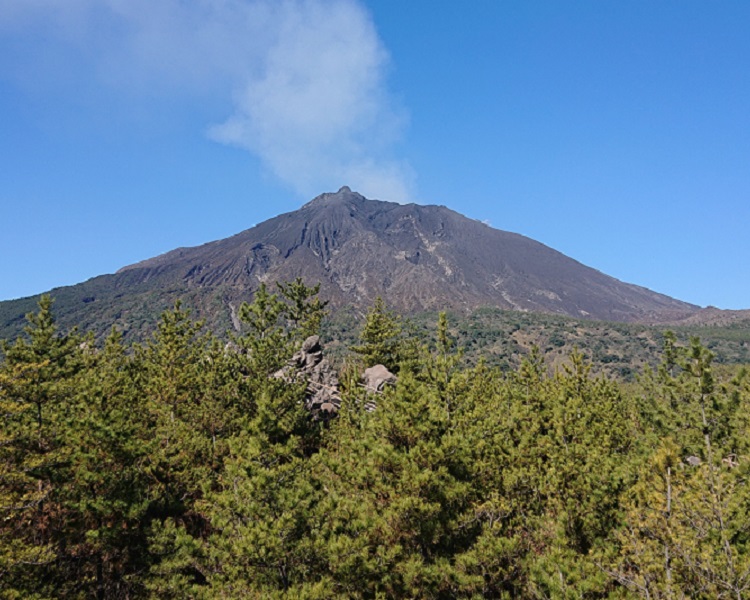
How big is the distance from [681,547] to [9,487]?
19612mm

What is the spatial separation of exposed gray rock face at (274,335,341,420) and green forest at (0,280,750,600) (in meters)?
10.6

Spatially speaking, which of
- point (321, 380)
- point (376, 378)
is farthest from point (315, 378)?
point (376, 378)

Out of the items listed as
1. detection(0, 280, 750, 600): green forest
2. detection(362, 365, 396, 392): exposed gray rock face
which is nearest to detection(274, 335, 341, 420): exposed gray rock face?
detection(362, 365, 396, 392): exposed gray rock face

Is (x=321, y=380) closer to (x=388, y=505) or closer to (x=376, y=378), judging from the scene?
(x=376, y=378)

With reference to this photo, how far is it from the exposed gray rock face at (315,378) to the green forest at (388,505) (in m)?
10.6

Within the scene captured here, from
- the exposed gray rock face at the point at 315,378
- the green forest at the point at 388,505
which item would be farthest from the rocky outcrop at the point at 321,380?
the green forest at the point at 388,505

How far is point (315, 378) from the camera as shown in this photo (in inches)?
1495

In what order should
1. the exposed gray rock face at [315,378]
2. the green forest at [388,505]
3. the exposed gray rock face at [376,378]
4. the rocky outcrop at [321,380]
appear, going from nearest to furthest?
the green forest at [388,505]
the exposed gray rock face at [315,378]
the rocky outcrop at [321,380]
the exposed gray rock face at [376,378]

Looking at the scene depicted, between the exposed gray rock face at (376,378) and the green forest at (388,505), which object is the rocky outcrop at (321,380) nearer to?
the exposed gray rock face at (376,378)

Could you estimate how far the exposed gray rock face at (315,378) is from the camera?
29880mm

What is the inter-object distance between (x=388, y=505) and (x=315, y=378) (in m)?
23.9

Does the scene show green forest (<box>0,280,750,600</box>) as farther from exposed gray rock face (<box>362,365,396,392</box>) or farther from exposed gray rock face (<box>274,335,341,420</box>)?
exposed gray rock face (<box>362,365,396,392</box>)

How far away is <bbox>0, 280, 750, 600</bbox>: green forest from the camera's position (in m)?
11.5

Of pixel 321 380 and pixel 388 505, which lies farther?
pixel 321 380
